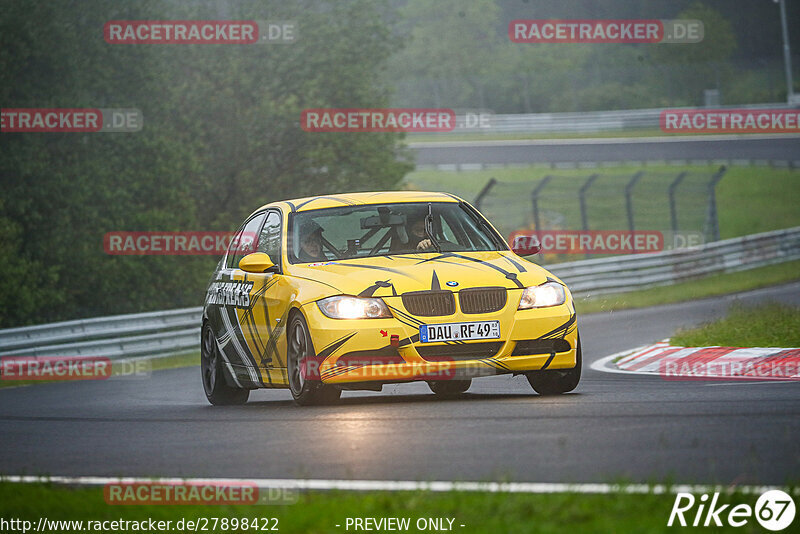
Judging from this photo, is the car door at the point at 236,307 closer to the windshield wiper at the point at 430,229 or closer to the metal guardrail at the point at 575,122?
the windshield wiper at the point at 430,229

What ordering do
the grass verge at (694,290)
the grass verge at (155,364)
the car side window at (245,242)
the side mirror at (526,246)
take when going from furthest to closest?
the grass verge at (694,290) < the grass verge at (155,364) < the car side window at (245,242) < the side mirror at (526,246)

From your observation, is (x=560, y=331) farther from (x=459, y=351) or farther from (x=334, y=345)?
(x=334, y=345)

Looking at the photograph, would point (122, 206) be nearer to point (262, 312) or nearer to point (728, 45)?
point (262, 312)

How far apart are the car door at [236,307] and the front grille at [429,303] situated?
6.34 feet

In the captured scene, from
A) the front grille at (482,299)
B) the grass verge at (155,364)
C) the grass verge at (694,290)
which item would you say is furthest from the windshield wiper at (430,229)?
the grass verge at (694,290)

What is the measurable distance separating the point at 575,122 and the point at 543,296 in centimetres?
5097

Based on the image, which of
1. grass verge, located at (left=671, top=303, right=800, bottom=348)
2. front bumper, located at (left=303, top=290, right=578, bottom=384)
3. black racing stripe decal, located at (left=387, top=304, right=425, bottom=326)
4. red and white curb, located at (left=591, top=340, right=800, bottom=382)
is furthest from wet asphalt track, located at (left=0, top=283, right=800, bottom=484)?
grass verge, located at (left=671, top=303, right=800, bottom=348)

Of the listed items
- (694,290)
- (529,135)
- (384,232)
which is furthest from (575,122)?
(384,232)

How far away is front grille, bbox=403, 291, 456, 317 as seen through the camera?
402 inches

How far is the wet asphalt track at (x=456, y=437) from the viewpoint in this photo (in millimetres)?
6859

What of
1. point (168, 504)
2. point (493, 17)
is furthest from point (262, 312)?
point (493, 17)

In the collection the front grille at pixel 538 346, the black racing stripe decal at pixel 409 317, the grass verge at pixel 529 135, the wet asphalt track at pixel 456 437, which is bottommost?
the wet asphalt track at pixel 456 437

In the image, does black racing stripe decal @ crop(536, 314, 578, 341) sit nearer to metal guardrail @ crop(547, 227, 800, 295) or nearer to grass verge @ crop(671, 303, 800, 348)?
grass verge @ crop(671, 303, 800, 348)

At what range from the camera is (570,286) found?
94.8 feet
